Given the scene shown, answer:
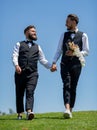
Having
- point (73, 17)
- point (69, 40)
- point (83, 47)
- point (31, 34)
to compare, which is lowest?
point (83, 47)

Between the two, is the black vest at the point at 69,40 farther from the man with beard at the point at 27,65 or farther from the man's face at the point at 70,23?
the man with beard at the point at 27,65

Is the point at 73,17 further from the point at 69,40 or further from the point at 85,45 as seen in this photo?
the point at 85,45

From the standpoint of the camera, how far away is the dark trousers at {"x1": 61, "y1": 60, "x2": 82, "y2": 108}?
32.8ft

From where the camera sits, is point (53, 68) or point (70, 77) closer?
point (70, 77)

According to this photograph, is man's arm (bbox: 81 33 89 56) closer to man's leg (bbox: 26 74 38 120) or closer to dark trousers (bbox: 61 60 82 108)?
dark trousers (bbox: 61 60 82 108)

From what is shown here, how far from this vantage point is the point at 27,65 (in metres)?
10.2

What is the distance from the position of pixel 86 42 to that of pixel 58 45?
2.21 ft

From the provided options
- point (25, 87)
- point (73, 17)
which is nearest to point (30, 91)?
point (25, 87)

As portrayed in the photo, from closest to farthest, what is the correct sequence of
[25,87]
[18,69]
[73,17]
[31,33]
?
[18,69] < [73,17] < [25,87] < [31,33]

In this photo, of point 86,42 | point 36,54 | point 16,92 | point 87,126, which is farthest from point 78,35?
point 87,126

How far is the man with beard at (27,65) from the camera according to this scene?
10.1 m

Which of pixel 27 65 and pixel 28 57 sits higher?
pixel 28 57

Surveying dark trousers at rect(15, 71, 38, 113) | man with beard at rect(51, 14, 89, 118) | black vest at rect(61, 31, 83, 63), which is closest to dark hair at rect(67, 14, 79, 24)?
man with beard at rect(51, 14, 89, 118)

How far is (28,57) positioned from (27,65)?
0.21m
